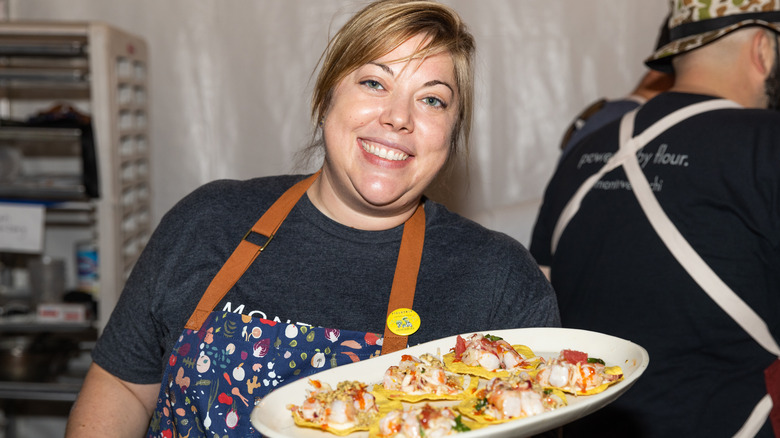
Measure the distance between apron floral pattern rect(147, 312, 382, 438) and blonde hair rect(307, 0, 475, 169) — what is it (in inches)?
17.2

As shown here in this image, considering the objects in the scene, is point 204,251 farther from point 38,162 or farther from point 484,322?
point 38,162

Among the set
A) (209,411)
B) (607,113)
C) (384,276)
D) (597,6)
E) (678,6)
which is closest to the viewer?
(209,411)

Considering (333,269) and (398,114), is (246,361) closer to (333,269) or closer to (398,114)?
(333,269)

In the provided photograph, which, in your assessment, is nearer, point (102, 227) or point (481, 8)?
point (102, 227)

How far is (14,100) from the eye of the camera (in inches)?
110

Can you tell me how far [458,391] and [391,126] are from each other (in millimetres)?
485

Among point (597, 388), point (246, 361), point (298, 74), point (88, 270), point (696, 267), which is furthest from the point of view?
point (298, 74)

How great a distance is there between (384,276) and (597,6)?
1.76 metres

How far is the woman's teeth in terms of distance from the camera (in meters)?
1.29

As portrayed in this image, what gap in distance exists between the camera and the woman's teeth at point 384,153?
4.23 feet

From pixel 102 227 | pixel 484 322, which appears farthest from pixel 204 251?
pixel 102 227

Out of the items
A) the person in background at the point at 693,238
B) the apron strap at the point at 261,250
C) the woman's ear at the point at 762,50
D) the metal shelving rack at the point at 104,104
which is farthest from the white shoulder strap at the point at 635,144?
the metal shelving rack at the point at 104,104

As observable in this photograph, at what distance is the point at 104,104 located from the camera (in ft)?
7.69

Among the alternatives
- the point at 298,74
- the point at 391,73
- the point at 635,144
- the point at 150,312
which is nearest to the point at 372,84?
the point at 391,73
